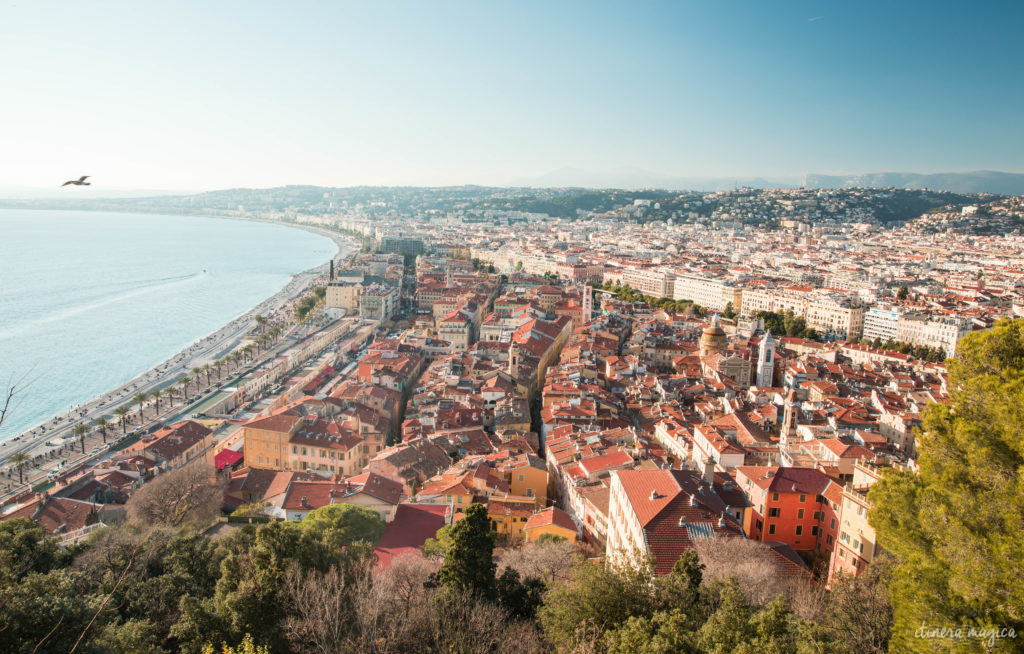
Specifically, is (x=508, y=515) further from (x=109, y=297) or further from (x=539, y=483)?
(x=109, y=297)

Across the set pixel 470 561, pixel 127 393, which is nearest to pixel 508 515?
pixel 470 561

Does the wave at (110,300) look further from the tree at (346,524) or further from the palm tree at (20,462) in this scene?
the tree at (346,524)

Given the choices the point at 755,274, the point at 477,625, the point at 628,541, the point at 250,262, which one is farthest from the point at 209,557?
the point at 250,262

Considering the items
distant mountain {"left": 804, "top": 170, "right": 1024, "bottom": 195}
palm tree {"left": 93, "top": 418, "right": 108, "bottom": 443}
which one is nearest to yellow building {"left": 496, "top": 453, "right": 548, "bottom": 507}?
palm tree {"left": 93, "top": 418, "right": 108, "bottom": 443}

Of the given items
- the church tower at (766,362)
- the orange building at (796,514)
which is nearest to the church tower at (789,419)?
the church tower at (766,362)

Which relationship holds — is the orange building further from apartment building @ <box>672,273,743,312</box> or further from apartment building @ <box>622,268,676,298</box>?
apartment building @ <box>622,268,676,298</box>

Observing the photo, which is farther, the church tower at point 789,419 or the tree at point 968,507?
the church tower at point 789,419

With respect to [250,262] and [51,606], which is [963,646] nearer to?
[51,606]

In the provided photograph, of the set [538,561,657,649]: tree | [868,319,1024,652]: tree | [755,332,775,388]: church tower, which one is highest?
[868,319,1024,652]: tree
